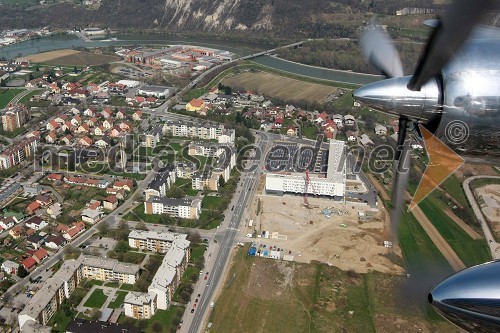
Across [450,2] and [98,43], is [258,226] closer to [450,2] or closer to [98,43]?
[450,2]

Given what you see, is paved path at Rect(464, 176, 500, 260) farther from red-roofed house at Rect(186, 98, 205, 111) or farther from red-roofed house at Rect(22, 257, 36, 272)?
red-roofed house at Rect(186, 98, 205, 111)

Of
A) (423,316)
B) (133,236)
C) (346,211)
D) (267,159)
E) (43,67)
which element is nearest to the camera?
(423,316)

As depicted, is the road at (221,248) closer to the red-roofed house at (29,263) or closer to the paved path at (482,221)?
the red-roofed house at (29,263)

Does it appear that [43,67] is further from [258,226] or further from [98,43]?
[258,226]

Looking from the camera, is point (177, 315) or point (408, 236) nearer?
point (177, 315)

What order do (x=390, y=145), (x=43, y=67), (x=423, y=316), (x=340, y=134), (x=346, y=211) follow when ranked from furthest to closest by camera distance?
(x=43, y=67)
(x=340, y=134)
(x=390, y=145)
(x=346, y=211)
(x=423, y=316)

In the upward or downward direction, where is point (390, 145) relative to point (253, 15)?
downward

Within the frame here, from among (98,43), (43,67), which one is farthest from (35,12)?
(43,67)

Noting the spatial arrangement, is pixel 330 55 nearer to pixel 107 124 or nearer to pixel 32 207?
pixel 107 124

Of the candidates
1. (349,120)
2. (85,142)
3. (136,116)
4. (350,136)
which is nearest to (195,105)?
(136,116)
